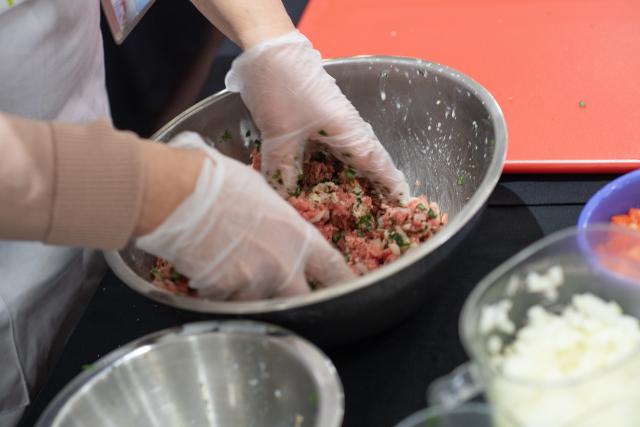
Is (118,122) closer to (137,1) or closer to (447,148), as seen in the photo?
(137,1)

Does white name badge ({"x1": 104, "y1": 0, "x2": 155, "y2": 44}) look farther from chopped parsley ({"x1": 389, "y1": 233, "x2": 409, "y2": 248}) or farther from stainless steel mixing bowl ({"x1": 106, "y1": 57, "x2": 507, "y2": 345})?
chopped parsley ({"x1": 389, "y1": 233, "x2": 409, "y2": 248})

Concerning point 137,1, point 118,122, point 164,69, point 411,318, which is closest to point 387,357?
point 411,318

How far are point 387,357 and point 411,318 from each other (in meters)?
0.08

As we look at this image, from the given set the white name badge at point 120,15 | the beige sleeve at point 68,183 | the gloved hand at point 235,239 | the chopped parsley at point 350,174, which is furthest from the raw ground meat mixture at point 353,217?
the white name badge at point 120,15

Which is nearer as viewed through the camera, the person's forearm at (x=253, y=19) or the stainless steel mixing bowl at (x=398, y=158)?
the stainless steel mixing bowl at (x=398, y=158)

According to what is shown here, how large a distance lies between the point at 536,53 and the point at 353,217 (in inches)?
28.6

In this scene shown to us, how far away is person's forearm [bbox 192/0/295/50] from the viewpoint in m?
1.21

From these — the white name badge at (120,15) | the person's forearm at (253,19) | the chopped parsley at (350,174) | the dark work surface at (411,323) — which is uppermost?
the person's forearm at (253,19)

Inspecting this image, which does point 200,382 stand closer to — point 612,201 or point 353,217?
point 353,217

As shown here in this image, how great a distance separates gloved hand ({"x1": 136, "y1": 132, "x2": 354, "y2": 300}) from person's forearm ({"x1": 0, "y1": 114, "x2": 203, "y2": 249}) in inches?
1.4

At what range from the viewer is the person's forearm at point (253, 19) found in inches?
47.8

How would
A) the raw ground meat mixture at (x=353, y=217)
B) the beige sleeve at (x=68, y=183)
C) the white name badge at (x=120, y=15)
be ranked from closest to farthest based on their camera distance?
the beige sleeve at (x=68, y=183) < the raw ground meat mixture at (x=353, y=217) < the white name badge at (x=120, y=15)

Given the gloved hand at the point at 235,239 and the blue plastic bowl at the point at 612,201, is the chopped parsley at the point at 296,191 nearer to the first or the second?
the gloved hand at the point at 235,239

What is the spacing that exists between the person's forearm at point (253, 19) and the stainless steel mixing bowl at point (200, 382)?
1.90ft
